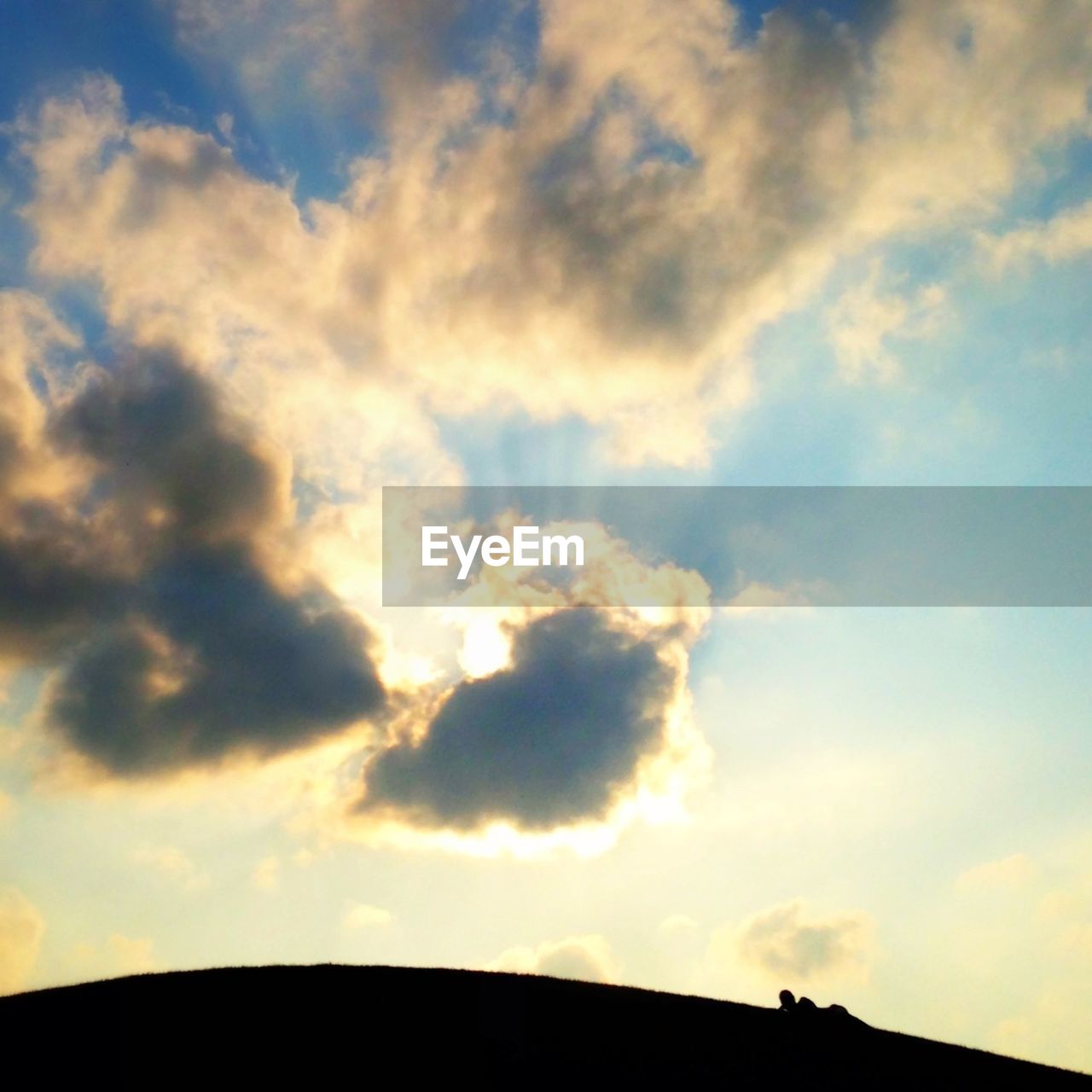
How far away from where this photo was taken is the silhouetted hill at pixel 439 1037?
33438 mm

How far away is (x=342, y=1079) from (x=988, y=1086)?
28085 millimetres

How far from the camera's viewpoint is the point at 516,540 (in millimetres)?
44188

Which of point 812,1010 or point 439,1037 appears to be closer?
point 439,1037

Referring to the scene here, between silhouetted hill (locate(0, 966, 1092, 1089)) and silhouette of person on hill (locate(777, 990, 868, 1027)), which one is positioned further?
silhouette of person on hill (locate(777, 990, 868, 1027))

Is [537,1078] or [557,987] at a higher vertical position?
[557,987]

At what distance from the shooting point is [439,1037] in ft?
120

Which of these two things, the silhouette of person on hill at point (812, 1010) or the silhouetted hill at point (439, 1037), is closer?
the silhouetted hill at point (439, 1037)

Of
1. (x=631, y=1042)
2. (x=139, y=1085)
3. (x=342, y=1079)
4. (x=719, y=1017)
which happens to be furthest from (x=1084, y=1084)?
(x=139, y=1085)

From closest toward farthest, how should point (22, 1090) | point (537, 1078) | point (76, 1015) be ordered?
1. point (22, 1090)
2. point (537, 1078)
3. point (76, 1015)

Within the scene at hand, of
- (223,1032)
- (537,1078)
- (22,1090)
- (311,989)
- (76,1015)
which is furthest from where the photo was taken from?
(311,989)

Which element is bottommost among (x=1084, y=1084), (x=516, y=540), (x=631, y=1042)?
(x=1084, y=1084)

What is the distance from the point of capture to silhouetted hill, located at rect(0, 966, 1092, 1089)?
33.4 m

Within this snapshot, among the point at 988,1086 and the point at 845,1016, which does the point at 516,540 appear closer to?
the point at 845,1016

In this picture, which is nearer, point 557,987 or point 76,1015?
point 76,1015
